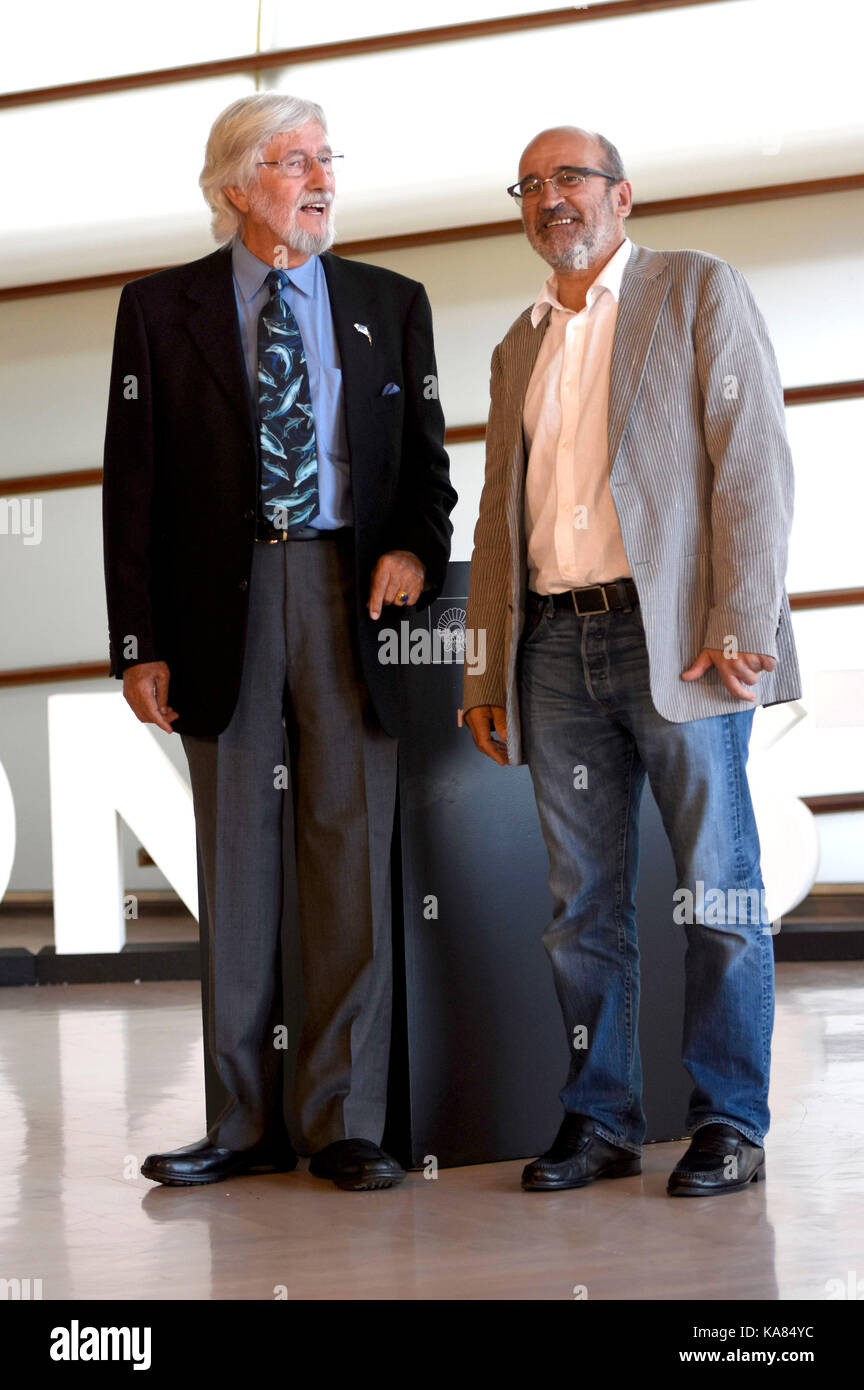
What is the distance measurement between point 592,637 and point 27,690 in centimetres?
476

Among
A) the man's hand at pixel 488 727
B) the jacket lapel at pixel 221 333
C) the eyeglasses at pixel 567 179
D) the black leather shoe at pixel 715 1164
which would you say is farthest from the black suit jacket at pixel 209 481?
the black leather shoe at pixel 715 1164

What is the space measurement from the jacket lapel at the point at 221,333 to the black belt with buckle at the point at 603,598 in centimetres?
57

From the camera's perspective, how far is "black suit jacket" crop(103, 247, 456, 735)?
2.33m

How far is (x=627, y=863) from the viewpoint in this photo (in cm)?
232

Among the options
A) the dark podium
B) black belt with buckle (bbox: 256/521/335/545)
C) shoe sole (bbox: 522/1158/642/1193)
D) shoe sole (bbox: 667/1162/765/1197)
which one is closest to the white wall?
the dark podium

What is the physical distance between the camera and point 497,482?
2383mm

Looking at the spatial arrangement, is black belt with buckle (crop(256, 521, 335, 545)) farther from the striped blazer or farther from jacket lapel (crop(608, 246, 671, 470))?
jacket lapel (crop(608, 246, 671, 470))

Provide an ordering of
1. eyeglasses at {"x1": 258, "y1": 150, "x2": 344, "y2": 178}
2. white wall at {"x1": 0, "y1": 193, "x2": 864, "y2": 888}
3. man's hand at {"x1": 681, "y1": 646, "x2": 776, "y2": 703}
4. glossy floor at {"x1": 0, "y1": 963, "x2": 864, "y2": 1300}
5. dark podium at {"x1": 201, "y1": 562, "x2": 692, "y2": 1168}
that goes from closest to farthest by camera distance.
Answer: glossy floor at {"x1": 0, "y1": 963, "x2": 864, "y2": 1300}
man's hand at {"x1": 681, "y1": 646, "x2": 776, "y2": 703}
eyeglasses at {"x1": 258, "y1": 150, "x2": 344, "y2": 178}
dark podium at {"x1": 201, "y1": 562, "x2": 692, "y2": 1168}
white wall at {"x1": 0, "y1": 193, "x2": 864, "y2": 888}

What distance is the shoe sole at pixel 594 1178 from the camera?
2.25m

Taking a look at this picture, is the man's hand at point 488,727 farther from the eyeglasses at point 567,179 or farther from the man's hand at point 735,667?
the eyeglasses at point 567,179

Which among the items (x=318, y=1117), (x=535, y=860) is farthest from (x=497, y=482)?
(x=318, y=1117)

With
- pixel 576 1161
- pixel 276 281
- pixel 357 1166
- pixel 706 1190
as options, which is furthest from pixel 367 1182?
pixel 276 281

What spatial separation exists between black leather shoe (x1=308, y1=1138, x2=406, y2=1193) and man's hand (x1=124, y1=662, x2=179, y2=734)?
2.38ft
